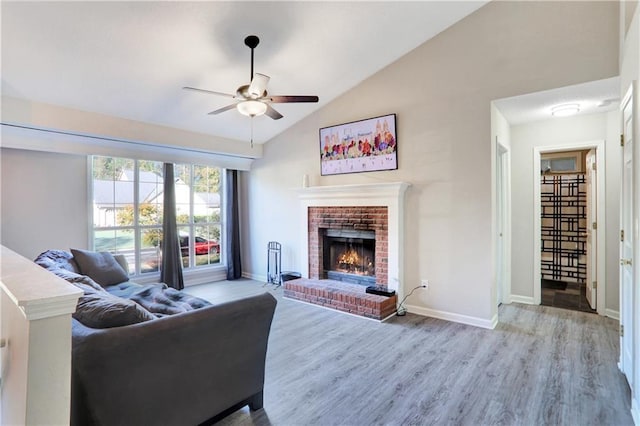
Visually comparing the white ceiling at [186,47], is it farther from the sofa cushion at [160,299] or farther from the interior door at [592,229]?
the interior door at [592,229]

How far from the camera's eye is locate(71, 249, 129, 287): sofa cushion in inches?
152

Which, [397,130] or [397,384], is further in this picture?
[397,130]

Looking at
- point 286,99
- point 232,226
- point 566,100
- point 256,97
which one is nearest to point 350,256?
point 232,226

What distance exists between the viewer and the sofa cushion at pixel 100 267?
12.7 feet

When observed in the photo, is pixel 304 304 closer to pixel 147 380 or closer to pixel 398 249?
pixel 398 249

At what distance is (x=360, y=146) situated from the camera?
15.6ft

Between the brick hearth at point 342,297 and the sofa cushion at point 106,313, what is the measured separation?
2.78m

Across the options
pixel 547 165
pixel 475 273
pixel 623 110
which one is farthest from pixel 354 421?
pixel 547 165

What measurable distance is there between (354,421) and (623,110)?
2995mm

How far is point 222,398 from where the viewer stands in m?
2.04

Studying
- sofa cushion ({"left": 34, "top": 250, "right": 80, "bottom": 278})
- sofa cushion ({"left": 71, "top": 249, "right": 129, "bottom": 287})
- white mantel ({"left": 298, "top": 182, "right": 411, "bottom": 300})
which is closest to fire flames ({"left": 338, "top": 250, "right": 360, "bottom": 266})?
white mantel ({"left": 298, "top": 182, "right": 411, "bottom": 300})

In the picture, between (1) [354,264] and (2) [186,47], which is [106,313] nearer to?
(2) [186,47]

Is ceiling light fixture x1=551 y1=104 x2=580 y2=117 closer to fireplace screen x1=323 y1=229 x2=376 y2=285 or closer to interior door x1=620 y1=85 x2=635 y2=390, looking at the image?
interior door x1=620 y1=85 x2=635 y2=390

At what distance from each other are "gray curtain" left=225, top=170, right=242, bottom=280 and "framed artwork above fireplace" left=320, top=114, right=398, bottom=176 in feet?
6.91
